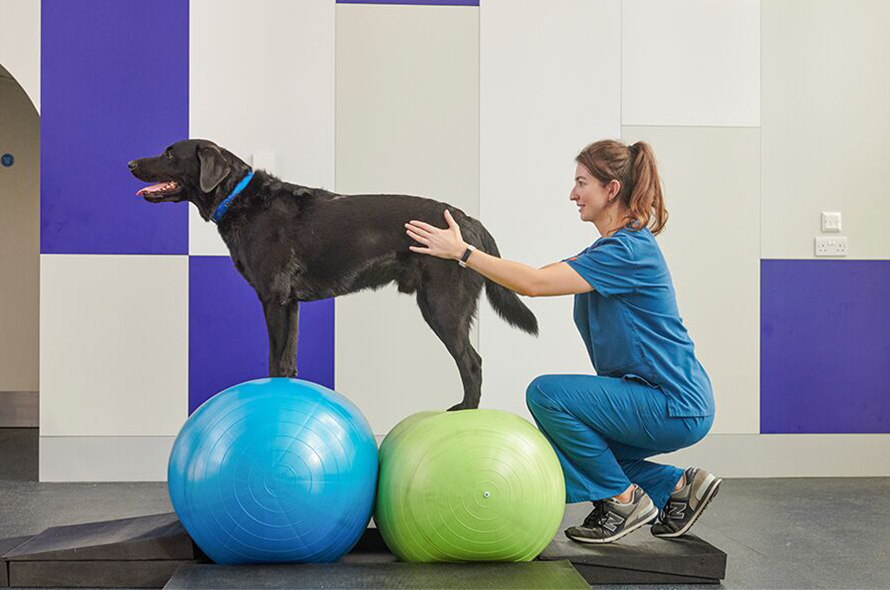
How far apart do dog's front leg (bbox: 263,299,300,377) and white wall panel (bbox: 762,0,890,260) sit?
2346 millimetres

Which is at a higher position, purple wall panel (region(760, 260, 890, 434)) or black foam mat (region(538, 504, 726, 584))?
purple wall panel (region(760, 260, 890, 434))

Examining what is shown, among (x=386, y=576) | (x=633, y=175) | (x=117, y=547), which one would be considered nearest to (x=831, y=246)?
(x=633, y=175)

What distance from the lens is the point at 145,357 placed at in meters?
4.17

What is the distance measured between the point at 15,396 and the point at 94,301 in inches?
84.2

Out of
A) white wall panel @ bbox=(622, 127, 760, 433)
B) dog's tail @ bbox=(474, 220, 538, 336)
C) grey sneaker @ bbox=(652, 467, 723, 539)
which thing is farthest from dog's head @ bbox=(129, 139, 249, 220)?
white wall panel @ bbox=(622, 127, 760, 433)

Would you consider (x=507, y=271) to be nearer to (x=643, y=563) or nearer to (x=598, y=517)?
(x=598, y=517)

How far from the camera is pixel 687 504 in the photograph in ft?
8.72

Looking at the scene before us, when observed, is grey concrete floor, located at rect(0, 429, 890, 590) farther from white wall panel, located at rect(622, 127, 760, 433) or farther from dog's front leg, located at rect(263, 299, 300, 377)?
dog's front leg, located at rect(263, 299, 300, 377)

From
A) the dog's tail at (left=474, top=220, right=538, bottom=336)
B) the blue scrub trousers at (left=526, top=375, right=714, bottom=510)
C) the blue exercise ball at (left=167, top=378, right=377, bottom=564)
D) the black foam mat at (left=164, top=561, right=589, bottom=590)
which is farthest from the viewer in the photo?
the dog's tail at (left=474, top=220, right=538, bottom=336)

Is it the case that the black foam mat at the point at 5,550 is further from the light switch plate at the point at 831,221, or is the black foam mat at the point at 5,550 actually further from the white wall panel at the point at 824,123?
the light switch plate at the point at 831,221

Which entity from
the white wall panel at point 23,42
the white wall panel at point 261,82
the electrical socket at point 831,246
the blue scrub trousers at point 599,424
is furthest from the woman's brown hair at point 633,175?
the white wall panel at point 23,42

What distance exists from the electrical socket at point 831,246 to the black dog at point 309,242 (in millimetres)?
2014

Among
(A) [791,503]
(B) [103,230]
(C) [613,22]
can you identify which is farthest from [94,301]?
(A) [791,503]

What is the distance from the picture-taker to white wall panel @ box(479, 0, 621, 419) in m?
4.26
